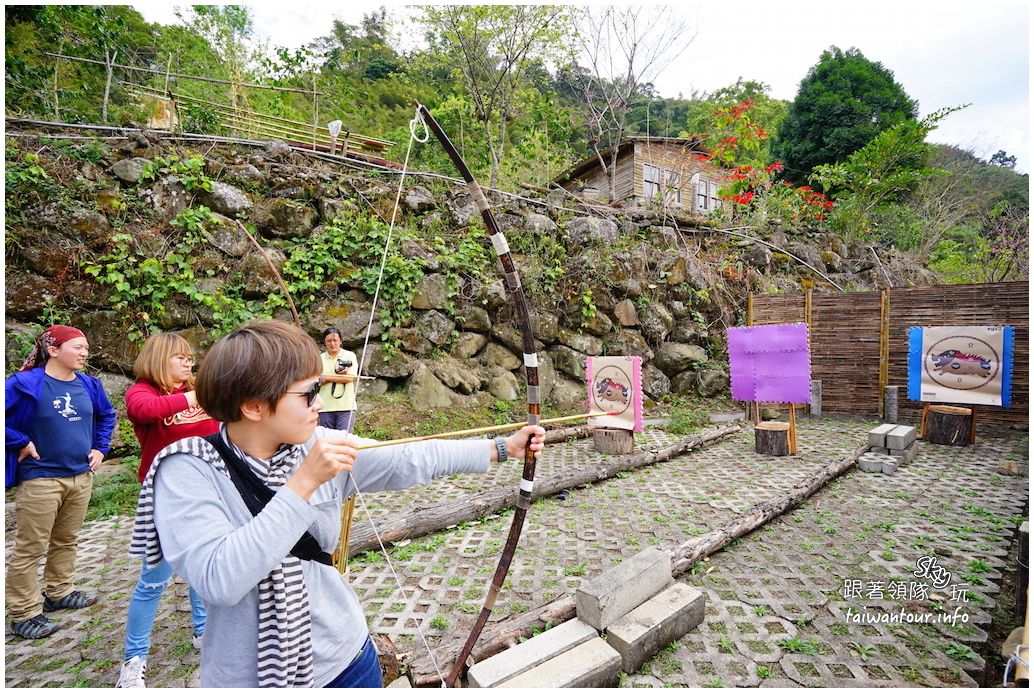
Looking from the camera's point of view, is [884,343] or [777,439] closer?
[777,439]

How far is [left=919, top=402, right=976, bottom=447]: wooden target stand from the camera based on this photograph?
6.27 m

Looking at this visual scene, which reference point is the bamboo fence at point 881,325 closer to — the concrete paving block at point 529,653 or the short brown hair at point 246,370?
the concrete paving block at point 529,653

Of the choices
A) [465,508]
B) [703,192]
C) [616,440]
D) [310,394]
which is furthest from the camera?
[703,192]

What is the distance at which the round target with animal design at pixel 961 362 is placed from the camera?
637 centimetres

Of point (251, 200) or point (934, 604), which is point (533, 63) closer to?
point (251, 200)

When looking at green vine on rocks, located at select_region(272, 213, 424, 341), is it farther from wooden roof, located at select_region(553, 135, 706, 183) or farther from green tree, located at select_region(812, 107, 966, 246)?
green tree, located at select_region(812, 107, 966, 246)

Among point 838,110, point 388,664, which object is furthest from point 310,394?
point 838,110

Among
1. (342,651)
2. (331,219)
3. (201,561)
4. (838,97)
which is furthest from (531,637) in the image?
(838,97)

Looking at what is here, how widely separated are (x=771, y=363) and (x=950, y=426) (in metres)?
2.57

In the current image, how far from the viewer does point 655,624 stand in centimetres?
238

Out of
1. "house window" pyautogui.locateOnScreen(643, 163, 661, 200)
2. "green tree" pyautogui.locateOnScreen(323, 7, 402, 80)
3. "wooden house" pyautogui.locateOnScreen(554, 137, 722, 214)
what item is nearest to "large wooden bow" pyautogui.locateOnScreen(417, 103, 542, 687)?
"wooden house" pyautogui.locateOnScreen(554, 137, 722, 214)

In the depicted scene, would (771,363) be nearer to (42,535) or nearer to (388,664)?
(388,664)

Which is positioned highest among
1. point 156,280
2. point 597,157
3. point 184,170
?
point 597,157

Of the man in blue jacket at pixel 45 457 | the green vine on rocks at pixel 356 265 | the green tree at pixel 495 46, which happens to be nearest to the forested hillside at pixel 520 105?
the green tree at pixel 495 46
